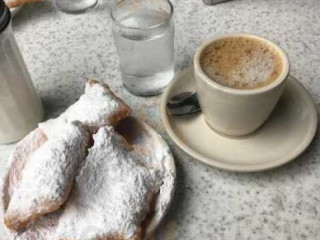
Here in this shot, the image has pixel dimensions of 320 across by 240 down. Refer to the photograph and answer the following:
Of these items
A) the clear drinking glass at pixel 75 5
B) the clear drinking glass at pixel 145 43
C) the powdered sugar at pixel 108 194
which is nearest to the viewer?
the powdered sugar at pixel 108 194

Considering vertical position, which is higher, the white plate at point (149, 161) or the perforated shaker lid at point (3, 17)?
the perforated shaker lid at point (3, 17)

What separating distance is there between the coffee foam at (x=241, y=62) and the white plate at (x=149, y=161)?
12 centimetres

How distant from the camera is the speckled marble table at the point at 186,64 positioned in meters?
0.57

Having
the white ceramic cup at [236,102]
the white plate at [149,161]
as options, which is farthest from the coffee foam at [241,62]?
the white plate at [149,161]

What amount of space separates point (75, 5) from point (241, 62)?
0.45 metres

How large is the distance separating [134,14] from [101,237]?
39 centimetres

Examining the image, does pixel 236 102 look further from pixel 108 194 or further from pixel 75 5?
pixel 75 5

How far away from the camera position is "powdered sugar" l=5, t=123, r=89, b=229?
500 millimetres

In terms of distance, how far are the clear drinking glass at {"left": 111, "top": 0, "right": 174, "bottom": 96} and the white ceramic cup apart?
0.10 m

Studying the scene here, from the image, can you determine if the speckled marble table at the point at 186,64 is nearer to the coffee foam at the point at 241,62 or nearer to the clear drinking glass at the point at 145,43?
the clear drinking glass at the point at 145,43

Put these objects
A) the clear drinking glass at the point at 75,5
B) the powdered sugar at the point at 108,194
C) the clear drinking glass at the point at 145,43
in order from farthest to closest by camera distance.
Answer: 1. the clear drinking glass at the point at 75,5
2. the clear drinking glass at the point at 145,43
3. the powdered sugar at the point at 108,194

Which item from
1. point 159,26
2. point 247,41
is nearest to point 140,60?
point 159,26

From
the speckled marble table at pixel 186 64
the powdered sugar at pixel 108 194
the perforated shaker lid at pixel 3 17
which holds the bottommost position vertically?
the speckled marble table at pixel 186 64

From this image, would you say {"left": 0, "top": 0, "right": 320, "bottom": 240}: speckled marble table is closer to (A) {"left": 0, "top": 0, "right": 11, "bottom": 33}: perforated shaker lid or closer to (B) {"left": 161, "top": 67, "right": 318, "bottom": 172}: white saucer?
(B) {"left": 161, "top": 67, "right": 318, "bottom": 172}: white saucer
